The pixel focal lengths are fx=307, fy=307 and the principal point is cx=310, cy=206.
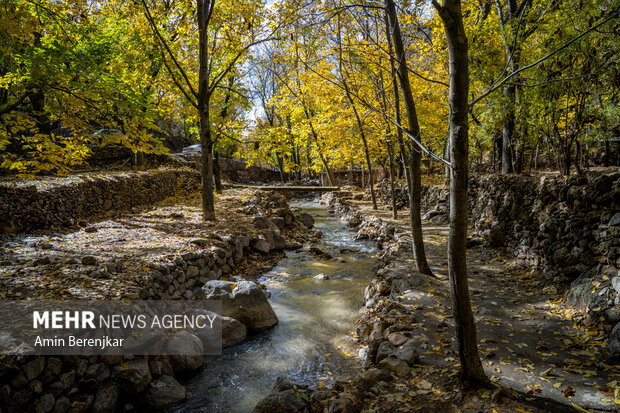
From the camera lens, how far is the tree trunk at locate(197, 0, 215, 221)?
835 centimetres

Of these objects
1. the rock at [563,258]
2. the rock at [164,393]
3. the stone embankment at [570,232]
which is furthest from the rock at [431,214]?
the rock at [164,393]

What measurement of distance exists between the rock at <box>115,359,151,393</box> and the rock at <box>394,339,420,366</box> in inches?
116

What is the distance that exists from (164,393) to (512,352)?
4.14 metres

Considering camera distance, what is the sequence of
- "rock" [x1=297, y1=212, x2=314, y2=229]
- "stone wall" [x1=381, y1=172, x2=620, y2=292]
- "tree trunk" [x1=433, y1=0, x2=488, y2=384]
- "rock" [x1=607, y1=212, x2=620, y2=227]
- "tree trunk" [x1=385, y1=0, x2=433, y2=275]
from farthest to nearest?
"rock" [x1=297, y1=212, x2=314, y2=229] → "tree trunk" [x1=385, y1=0, x2=433, y2=275] → "stone wall" [x1=381, y1=172, x2=620, y2=292] → "rock" [x1=607, y1=212, x2=620, y2=227] → "tree trunk" [x1=433, y1=0, x2=488, y2=384]

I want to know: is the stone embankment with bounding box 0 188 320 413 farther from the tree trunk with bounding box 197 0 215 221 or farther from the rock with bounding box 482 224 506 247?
the rock with bounding box 482 224 506 247

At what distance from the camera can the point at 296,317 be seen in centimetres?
598

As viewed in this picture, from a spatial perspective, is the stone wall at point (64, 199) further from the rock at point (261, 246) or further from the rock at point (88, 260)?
the rock at point (261, 246)

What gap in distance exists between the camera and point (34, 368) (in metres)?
2.91

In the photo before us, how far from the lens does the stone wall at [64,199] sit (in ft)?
22.2

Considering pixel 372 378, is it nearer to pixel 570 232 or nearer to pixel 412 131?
pixel 412 131

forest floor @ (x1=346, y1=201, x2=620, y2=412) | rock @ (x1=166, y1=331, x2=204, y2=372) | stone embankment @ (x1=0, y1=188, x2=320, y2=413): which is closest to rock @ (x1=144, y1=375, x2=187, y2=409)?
stone embankment @ (x1=0, y1=188, x2=320, y2=413)

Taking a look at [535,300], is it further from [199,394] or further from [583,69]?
[199,394]

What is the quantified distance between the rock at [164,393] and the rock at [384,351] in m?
2.43

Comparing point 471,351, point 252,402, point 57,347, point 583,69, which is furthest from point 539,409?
point 583,69
